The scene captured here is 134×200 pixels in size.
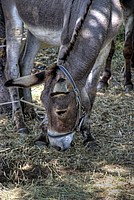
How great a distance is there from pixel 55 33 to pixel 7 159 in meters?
1.32

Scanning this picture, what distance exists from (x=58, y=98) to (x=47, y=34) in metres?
1.18

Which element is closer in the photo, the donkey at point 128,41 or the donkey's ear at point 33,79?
the donkey's ear at point 33,79

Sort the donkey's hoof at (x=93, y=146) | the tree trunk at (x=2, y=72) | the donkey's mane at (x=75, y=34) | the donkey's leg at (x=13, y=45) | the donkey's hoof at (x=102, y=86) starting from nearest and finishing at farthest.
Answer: the donkey's mane at (x=75, y=34), the donkey's hoof at (x=93, y=146), the donkey's leg at (x=13, y=45), the tree trunk at (x=2, y=72), the donkey's hoof at (x=102, y=86)

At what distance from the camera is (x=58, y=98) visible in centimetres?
354

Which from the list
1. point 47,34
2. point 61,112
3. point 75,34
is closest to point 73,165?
point 61,112

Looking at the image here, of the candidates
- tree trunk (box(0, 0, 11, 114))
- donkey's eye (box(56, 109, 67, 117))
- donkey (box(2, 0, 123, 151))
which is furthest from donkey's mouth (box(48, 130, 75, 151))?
tree trunk (box(0, 0, 11, 114))

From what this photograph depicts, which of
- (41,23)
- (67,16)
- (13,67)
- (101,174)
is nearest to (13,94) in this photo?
(13,67)

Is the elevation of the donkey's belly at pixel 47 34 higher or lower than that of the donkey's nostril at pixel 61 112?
higher

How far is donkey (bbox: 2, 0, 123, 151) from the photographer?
3.56 metres

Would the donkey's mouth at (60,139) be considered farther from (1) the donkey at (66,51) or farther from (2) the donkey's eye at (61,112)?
(2) the donkey's eye at (61,112)

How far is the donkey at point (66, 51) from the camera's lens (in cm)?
356

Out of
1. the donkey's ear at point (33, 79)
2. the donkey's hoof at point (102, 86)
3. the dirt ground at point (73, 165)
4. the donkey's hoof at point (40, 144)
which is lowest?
the dirt ground at point (73, 165)

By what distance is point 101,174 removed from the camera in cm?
382

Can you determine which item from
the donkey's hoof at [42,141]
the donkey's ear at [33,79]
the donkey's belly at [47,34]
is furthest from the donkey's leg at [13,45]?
the donkey's ear at [33,79]
